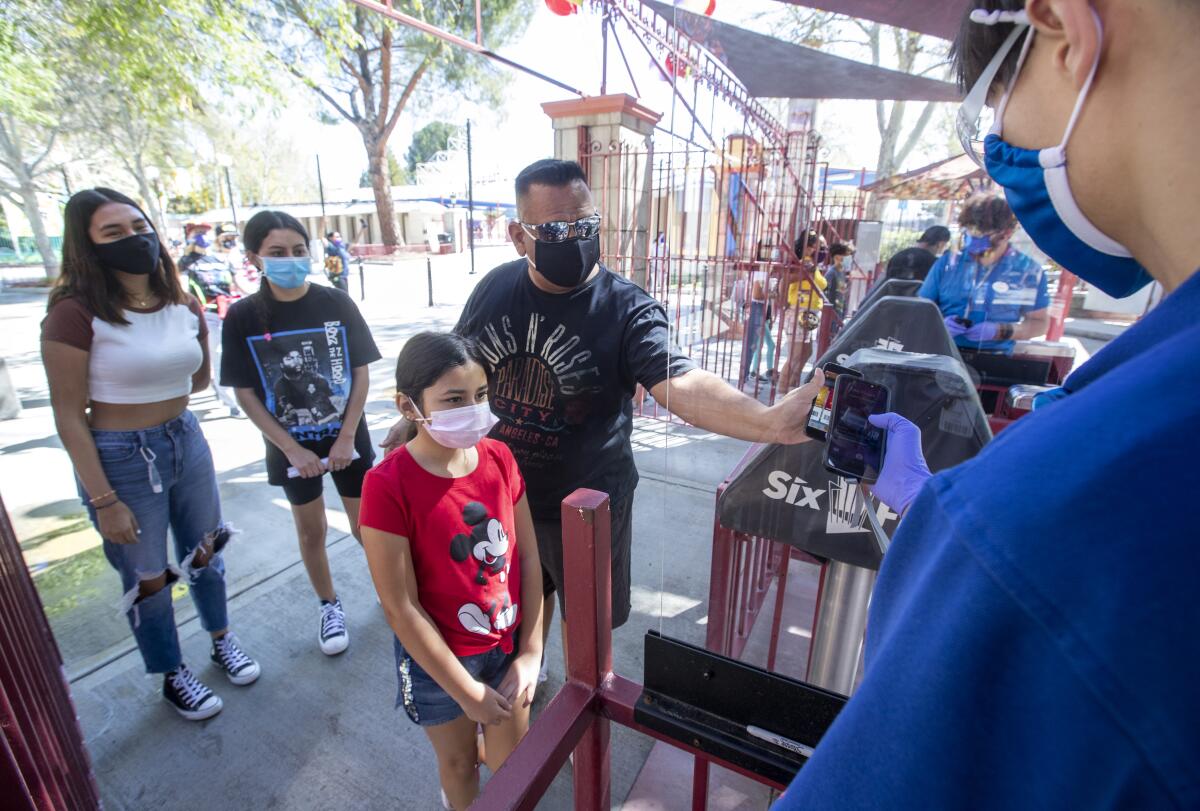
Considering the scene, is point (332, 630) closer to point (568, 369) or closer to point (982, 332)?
point (568, 369)

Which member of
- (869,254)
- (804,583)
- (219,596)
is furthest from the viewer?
(869,254)

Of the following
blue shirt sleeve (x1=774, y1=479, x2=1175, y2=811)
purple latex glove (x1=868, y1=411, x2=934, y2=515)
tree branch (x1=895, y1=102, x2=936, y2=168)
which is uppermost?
tree branch (x1=895, y1=102, x2=936, y2=168)

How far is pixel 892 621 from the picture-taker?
0.45 m

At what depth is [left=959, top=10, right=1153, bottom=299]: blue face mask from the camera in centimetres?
61

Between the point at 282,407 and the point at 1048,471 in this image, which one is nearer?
the point at 1048,471

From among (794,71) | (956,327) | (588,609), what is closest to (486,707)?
(588,609)

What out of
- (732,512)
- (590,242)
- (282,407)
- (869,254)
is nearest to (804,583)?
(732,512)

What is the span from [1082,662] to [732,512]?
1269 millimetres

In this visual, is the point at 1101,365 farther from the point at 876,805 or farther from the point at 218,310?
the point at 218,310

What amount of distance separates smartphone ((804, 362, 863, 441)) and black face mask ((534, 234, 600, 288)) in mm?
893

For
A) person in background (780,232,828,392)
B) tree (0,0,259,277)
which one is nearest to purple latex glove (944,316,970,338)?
person in background (780,232,828,392)

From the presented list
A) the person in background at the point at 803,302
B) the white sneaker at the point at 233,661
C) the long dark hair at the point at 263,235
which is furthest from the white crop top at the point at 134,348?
the person in background at the point at 803,302

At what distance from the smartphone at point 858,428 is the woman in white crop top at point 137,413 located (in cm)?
232

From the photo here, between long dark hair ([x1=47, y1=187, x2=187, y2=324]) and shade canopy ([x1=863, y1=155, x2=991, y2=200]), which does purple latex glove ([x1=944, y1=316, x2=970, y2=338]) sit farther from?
shade canopy ([x1=863, y1=155, x2=991, y2=200])
